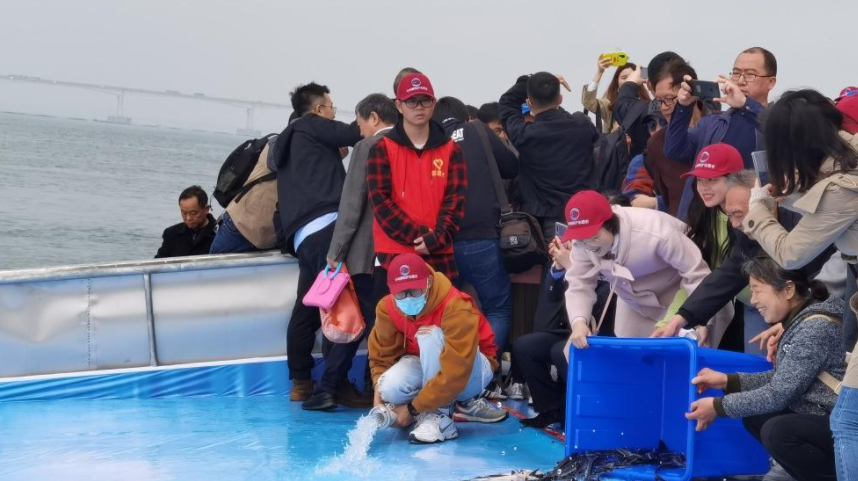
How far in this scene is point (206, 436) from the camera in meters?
5.48

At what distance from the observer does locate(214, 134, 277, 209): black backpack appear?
657 centimetres

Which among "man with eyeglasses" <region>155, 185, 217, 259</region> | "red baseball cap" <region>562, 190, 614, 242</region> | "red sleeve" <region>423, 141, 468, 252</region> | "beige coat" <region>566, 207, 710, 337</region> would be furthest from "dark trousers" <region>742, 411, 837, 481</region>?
"man with eyeglasses" <region>155, 185, 217, 259</region>

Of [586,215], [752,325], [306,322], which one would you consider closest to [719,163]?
[586,215]

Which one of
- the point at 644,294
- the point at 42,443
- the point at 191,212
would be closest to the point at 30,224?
the point at 191,212

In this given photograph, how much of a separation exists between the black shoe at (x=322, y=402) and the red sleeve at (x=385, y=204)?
958 mm

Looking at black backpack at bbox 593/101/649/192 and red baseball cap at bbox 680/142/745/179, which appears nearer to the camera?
red baseball cap at bbox 680/142/745/179

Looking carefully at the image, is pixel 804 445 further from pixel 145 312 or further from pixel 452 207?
pixel 145 312

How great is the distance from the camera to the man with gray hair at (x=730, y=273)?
436cm

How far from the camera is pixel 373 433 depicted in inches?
205

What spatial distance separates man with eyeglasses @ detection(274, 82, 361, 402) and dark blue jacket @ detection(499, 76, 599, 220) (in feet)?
3.07

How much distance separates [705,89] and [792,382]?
179 cm

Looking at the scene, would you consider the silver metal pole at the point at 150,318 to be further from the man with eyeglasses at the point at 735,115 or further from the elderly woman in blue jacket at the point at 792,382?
the elderly woman in blue jacket at the point at 792,382

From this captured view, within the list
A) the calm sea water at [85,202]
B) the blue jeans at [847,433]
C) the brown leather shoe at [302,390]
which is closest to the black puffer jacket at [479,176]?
the brown leather shoe at [302,390]

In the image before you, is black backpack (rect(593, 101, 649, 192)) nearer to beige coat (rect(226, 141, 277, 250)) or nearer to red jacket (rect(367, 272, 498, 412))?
red jacket (rect(367, 272, 498, 412))
